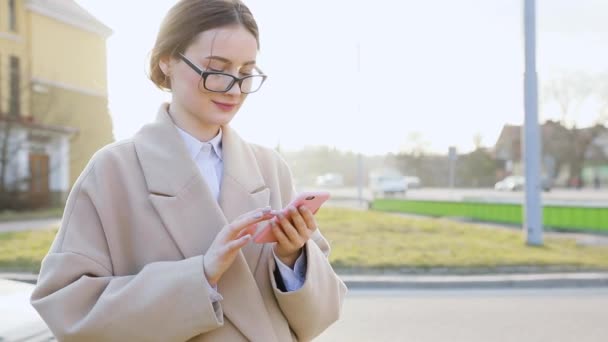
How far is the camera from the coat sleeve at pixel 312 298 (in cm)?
157

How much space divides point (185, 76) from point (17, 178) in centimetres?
2346

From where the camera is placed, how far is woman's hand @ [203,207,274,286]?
138 cm

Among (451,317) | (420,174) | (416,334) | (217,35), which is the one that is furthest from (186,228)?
(420,174)

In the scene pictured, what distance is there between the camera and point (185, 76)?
1573mm

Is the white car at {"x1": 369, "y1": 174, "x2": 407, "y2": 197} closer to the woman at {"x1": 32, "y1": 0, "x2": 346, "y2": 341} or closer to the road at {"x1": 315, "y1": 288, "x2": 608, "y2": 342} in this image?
the road at {"x1": 315, "y1": 288, "x2": 608, "y2": 342}

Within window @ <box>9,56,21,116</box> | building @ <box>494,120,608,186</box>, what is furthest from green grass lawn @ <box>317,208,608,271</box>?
building @ <box>494,120,608,186</box>

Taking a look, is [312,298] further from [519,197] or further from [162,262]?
[519,197]

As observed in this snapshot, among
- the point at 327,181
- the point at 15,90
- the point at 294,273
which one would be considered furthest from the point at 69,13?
the point at 327,181

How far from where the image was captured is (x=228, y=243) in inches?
54.9

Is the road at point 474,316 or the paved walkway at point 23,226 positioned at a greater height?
the paved walkway at point 23,226

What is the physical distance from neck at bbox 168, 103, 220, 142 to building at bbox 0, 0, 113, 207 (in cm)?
2170

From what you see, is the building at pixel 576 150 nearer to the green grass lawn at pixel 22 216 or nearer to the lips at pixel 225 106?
the green grass lawn at pixel 22 216

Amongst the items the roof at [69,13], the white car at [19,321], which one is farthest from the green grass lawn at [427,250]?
the roof at [69,13]

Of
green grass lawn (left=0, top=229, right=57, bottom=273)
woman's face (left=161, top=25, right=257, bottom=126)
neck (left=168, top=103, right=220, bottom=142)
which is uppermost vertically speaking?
woman's face (left=161, top=25, right=257, bottom=126)
